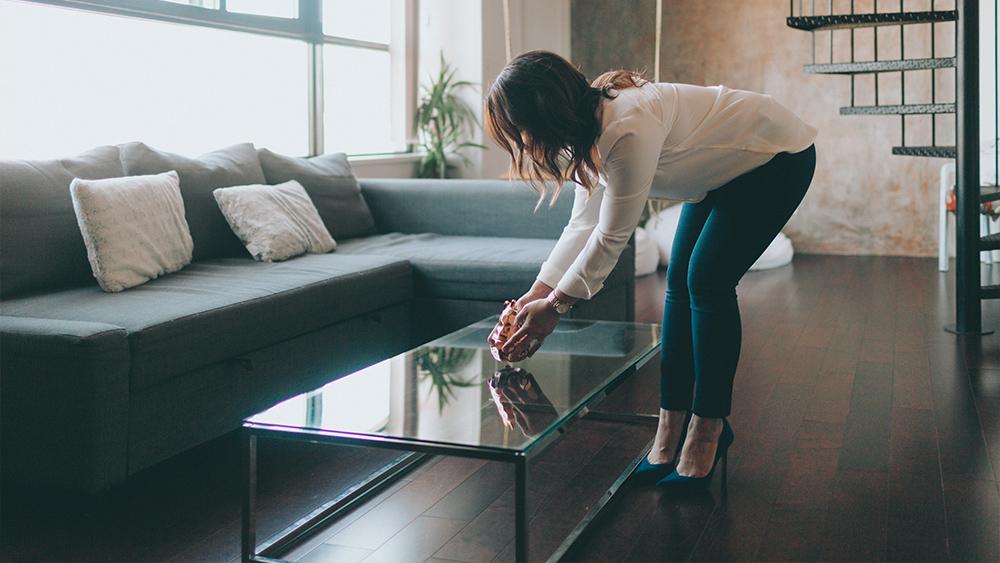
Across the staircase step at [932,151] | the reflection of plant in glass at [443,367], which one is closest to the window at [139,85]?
the reflection of plant in glass at [443,367]

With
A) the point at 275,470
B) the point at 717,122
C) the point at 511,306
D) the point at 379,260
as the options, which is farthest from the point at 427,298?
the point at 717,122

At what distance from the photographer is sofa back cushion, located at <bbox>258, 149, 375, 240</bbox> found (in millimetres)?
4090

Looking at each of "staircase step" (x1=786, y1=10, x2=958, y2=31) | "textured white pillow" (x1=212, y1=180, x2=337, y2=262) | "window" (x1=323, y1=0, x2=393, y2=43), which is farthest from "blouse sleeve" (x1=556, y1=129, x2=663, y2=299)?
"window" (x1=323, y1=0, x2=393, y2=43)

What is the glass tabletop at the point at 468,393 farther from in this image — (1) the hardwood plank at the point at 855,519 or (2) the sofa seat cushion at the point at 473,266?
(2) the sofa seat cushion at the point at 473,266

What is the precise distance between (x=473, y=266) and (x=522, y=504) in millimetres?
1962

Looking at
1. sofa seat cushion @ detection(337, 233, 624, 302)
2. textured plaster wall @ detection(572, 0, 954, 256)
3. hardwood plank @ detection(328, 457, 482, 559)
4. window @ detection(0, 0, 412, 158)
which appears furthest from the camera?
textured plaster wall @ detection(572, 0, 954, 256)

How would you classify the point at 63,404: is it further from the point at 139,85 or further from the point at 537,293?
the point at 139,85

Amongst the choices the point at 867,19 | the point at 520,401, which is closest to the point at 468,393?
the point at 520,401

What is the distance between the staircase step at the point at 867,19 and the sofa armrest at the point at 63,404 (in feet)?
12.0

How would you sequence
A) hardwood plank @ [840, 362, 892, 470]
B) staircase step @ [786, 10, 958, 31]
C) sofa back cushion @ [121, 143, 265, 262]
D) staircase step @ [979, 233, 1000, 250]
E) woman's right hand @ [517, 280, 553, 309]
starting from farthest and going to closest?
staircase step @ [786, 10, 958, 31] → staircase step @ [979, 233, 1000, 250] → sofa back cushion @ [121, 143, 265, 262] → hardwood plank @ [840, 362, 892, 470] → woman's right hand @ [517, 280, 553, 309]

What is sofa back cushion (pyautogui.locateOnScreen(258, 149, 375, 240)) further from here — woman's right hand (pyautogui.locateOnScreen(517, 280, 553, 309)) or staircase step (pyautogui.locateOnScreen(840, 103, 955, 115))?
staircase step (pyautogui.locateOnScreen(840, 103, 955, 115))

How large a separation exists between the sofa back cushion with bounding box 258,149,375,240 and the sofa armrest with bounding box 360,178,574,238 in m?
0.10

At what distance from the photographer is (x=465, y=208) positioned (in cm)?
435

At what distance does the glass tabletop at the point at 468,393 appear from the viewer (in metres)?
1.80
